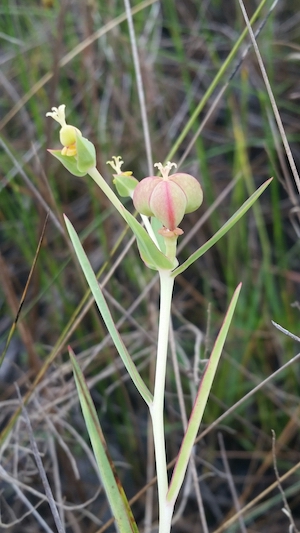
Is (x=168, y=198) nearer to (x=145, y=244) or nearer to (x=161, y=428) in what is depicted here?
(x=145, y=244)

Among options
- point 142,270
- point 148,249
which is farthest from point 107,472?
point 142,270

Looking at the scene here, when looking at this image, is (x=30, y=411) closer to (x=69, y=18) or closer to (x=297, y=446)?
(x=297, y=446)

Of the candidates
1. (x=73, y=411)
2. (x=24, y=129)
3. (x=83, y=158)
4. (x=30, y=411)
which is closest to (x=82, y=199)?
(x=24, y=129)

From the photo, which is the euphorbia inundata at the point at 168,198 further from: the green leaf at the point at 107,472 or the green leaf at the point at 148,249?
the green leaf at the point at 107,472

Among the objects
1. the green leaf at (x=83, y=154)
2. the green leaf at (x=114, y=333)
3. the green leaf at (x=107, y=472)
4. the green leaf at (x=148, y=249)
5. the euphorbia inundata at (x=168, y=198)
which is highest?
the green leaf at (x=83, y=154)

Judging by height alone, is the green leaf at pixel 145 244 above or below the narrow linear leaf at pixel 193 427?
above

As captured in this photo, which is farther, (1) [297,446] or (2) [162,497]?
(1) [297,446]

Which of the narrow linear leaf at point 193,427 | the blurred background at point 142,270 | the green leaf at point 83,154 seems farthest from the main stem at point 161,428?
the blurred background at point 142,270
